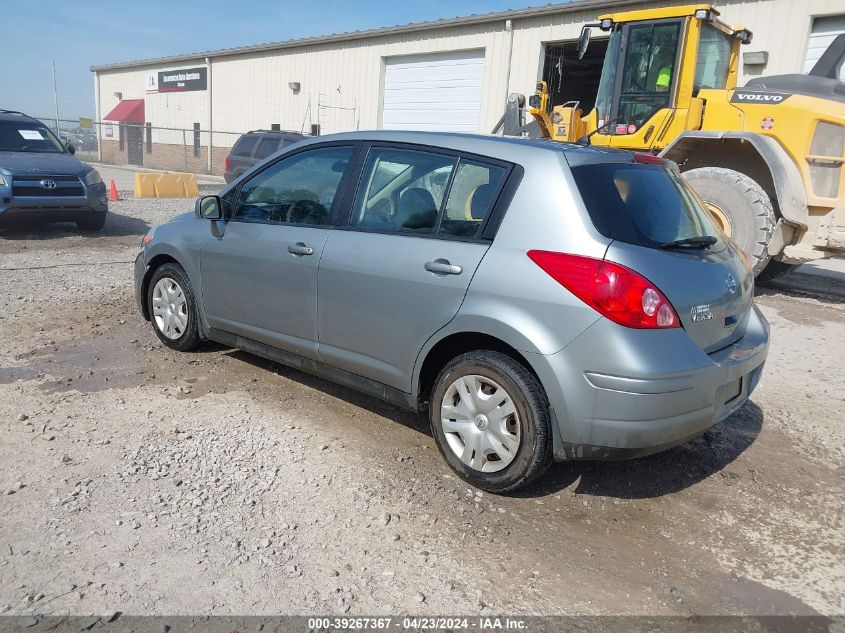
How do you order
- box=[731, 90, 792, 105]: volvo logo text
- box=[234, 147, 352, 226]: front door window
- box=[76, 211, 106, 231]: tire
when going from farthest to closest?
box=[76, 211, 106, 231]: tire < box=[731, 90, 792, 105]: volvo logo text < box=[234, 147, 352, 226]: front door window

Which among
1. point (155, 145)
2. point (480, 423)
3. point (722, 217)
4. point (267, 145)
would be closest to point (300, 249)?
point (480, 423)

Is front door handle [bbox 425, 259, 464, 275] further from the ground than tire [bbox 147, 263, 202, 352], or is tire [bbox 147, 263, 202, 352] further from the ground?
front door handle [bbox 425, 259, 464, 275]

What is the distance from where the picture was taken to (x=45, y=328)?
18.9ft

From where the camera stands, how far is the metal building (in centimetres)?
1470

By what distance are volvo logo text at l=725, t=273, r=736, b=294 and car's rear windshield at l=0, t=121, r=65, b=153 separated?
1082 centimetres

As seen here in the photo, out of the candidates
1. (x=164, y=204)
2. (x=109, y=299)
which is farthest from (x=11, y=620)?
(x=164, y=204)

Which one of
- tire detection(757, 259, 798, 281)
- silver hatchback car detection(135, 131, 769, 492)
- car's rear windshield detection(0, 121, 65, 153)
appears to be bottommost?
tire detection(757, 259, 798, 281)

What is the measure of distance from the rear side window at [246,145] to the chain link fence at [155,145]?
13193 millimetres

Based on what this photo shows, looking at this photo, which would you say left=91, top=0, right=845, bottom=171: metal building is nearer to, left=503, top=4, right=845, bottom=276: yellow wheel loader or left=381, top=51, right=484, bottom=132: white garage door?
left=381, top=51, right=484, bottom=132: white garage door

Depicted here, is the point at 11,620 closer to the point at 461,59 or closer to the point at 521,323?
the point at 521,323

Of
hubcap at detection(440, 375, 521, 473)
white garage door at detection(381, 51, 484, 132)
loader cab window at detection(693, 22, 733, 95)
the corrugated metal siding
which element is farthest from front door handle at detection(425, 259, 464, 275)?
white garage door at detection(381, 51, 484, 132)

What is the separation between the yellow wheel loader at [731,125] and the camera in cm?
777

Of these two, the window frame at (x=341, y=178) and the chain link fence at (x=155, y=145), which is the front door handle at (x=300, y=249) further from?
the chain link fence at (x=155, y=145)

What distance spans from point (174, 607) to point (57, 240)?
937 cm
